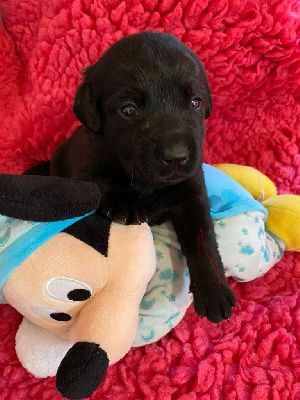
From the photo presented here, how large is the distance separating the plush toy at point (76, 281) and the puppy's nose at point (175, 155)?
234mm

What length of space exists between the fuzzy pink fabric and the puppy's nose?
70cm

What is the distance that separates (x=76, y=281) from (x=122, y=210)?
0.29 metres

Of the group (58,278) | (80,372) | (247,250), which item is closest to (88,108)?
(58,278)

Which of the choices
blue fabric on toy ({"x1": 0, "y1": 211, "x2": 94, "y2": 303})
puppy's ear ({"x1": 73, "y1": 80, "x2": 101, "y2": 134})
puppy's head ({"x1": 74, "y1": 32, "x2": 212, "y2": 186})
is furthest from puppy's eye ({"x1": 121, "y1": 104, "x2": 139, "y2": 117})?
blue fabric on toy ({"x1": 0, "y1": 211, "x2": 94, "y2": 303})

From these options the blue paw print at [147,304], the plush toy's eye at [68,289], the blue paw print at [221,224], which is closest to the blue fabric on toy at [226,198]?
the blue paw print at [221,224]

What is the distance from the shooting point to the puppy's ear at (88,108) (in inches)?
56.4

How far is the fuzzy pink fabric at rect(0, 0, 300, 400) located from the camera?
1379 millimetres

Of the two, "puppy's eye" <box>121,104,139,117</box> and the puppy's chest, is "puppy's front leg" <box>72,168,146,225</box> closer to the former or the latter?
the puppy's chest

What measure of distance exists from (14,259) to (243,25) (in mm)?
1543

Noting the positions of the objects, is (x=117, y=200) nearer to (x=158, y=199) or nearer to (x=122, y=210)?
(x=122, y=210)

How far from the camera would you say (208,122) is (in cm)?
226

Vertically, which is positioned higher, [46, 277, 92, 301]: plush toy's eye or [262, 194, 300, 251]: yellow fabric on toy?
[46, 277, 92, 301]: plush toy's eye

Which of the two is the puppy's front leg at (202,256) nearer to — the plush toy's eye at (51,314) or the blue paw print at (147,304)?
the blue paw print at (147,304)

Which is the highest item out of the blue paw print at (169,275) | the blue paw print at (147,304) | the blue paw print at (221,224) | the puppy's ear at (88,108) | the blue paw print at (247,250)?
the puppy's ear at (88,108)
